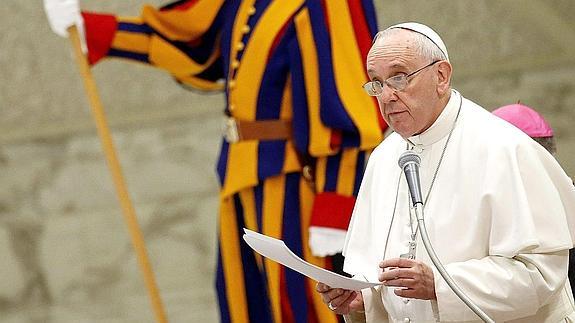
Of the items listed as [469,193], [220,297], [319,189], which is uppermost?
[469,193]

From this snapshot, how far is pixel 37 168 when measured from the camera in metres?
6.00

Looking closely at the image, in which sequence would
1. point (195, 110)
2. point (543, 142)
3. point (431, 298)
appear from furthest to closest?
point (195, 110)
point (543, 142)
point (431, 298)

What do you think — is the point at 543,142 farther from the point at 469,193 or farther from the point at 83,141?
the point at 83,141

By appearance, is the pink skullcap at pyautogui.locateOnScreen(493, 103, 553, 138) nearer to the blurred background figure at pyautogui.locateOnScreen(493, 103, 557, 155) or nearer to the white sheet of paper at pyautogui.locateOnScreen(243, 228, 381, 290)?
the blurred background figure at pyautogui.locateOnScreen(493, 103, 557, 155)

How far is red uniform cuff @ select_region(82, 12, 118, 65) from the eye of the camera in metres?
4.63

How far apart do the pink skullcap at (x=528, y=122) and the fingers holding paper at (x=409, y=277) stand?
0.91m

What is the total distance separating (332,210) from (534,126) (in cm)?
85

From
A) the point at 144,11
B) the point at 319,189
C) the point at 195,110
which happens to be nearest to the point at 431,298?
the point at 319,189

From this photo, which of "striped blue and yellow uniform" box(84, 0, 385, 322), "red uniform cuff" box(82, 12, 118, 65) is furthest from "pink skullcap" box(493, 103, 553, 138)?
"red uniform cuff" box(82, 12, 118, 65)

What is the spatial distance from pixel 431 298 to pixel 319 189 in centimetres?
154

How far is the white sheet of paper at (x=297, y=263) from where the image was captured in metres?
2.72

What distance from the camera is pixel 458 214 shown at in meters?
2.84

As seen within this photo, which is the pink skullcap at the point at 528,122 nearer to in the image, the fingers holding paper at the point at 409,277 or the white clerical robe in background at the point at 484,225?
the white clerical robe in background at the point at 484,225

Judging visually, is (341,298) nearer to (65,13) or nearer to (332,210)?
(332,210)
